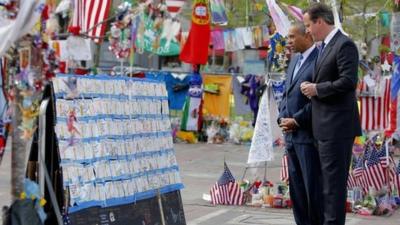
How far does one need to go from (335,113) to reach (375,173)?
11.2 feet

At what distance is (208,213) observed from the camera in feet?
30.2

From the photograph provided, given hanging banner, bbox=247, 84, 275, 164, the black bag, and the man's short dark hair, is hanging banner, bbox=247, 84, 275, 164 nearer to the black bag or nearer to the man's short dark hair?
the man's short dark hair

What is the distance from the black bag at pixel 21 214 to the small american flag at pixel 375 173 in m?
5.64

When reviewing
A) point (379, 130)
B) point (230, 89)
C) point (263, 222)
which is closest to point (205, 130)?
point (230, 89)

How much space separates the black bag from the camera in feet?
16.2

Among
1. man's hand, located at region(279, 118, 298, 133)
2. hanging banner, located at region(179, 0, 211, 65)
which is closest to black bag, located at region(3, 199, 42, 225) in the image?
man's hand, located at region(279, 118, 298, 133)

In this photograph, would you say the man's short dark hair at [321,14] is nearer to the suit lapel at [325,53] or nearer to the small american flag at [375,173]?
the suit lapel at [325,53]

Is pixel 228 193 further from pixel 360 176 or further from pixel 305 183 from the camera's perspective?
pixel 305 183

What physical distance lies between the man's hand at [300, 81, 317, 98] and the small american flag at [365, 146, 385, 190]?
337 cm

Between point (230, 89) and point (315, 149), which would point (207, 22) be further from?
point (315, 149)

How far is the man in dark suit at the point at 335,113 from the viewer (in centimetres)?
652

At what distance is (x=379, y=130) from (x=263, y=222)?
16.1 feet

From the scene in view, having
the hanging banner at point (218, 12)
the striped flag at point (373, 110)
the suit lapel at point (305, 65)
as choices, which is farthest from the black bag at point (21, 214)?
the striped flag at point (373, 110)

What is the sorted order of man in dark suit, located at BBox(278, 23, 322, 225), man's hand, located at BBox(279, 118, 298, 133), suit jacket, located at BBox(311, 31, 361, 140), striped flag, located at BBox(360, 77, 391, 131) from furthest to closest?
striped flag, located at BBox(360, 77, 391, 131)
man's hand, located at BBox(279, 118, 298, 133)
man in dark suit, located at BBox(278, 23, 322, 225)
suit jacket, located at BBox(311, 31, 361, 140)
